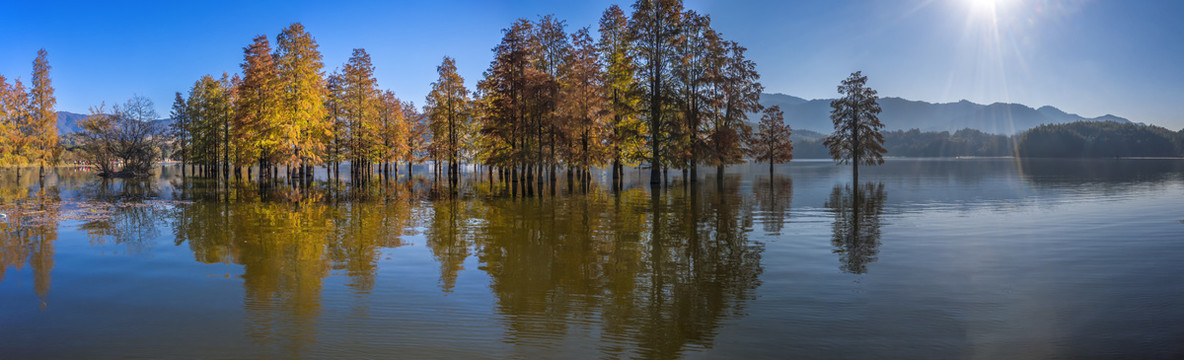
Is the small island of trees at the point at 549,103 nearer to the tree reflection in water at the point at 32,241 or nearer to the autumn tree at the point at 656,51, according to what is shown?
the autumn tree at the point at 656,51

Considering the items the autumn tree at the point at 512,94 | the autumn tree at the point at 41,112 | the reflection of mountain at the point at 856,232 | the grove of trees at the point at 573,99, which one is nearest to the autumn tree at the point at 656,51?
the grove of trees at the point at 573,99

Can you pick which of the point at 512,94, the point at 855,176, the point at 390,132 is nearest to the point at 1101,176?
the point at 855,176

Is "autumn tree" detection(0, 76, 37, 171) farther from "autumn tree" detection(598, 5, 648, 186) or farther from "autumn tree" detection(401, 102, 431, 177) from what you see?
"autumn tree" detection(598, 5, 648, 186)

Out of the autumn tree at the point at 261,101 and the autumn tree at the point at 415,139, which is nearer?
the autumn tree at the point at 261,101

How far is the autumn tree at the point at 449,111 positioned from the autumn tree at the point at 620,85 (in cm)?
1793

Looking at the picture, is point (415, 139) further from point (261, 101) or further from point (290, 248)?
point (290, 248)

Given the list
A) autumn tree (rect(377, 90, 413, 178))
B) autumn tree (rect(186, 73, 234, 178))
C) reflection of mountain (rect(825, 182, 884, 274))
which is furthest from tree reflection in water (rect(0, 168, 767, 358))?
autumn tree (rect(186, 73, 234, 178))

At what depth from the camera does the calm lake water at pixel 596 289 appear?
6.86 meters

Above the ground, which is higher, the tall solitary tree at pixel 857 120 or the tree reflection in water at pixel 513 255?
the tall solitary tree at pixel 857 120

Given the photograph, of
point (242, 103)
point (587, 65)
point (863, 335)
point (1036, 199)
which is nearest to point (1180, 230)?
point (1036, 199)

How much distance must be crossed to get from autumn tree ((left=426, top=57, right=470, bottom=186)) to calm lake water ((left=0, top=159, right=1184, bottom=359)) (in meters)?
41.0

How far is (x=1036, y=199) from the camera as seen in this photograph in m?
29.0

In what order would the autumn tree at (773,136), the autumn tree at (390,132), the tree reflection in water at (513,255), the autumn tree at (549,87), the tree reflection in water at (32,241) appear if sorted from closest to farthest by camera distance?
the tree reflection in water at (513,255) < the tree reflection in water at (32,241) < the autumn tree at (549,87) < the autumn tree at (390,132) < the autumn tree at (773,136)

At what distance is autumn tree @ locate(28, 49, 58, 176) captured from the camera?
217 feet
